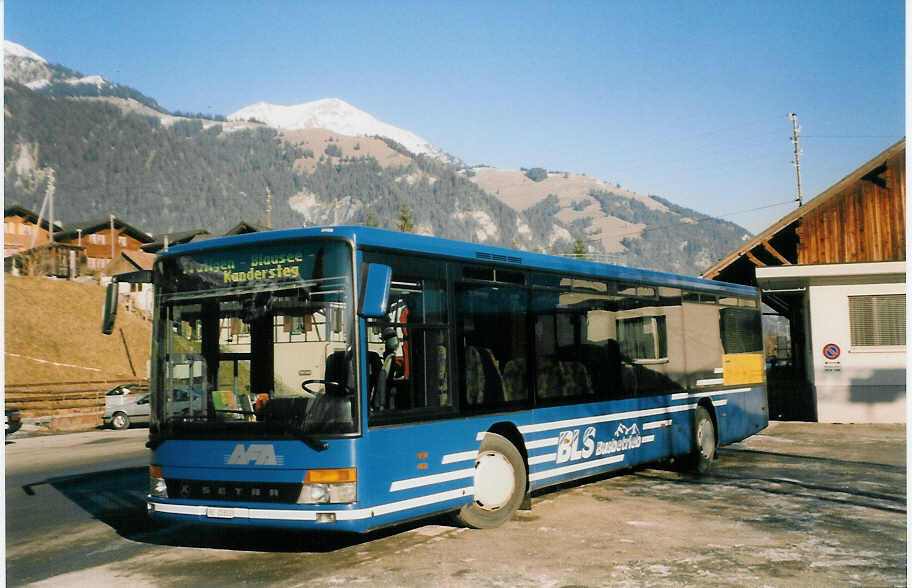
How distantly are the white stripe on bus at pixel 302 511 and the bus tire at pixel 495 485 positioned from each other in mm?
755

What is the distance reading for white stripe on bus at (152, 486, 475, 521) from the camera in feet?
23.8

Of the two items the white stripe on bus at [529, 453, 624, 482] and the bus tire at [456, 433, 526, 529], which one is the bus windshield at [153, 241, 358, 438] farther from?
the white stripe on bus at [529, 453, 624, 482]

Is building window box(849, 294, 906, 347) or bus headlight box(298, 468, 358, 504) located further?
building window box(849, 294, 906, 347)

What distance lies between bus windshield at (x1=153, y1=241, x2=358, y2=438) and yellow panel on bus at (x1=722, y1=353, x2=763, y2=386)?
353 inches

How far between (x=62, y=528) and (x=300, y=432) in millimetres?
4337

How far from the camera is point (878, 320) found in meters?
22.8

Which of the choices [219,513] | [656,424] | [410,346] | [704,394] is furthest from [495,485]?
Answer: [704,394]

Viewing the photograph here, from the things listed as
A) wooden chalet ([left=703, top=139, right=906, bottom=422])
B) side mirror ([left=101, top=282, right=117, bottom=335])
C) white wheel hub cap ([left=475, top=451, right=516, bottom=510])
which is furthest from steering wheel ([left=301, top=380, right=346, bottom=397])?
wooden chalet ([left=703, top=139, right=906, bottom=422])

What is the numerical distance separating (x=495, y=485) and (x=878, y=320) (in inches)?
673

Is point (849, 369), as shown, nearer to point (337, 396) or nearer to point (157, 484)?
point (337, 396)

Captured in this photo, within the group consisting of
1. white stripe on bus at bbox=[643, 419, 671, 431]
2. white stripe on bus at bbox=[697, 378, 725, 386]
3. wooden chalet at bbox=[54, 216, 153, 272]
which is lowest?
white stripe on bus at bbox=[643, 419, 671, 431]

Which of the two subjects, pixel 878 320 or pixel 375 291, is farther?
pixel 878 320

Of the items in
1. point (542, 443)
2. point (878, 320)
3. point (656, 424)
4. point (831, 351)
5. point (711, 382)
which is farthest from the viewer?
point (831, 351)

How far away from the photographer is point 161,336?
833 centimetres
